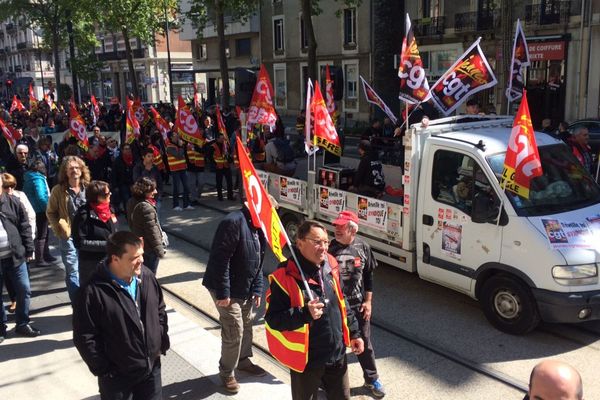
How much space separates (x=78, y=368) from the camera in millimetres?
5742

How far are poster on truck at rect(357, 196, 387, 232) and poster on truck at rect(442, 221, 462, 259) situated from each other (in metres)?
0.98

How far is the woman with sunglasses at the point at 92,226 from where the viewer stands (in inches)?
233

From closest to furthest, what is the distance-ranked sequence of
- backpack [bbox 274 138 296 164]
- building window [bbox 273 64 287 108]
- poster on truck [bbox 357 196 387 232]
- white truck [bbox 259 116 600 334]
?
white truck [bbox 259 116 600 334]
poster on truck [bbox 357 196 387 232]
backpack [bbox 274 138 296 164]
building window [bbox 273 64 287 108]

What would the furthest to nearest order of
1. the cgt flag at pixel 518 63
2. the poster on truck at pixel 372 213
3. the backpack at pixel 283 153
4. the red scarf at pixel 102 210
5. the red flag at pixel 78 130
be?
the red flag at pixel 78 130
the backpack at pixel 283 153
the cgt flag at pixel 518 63
the poster on truck at pixel 372 213
the red scarf at pixel 102 210

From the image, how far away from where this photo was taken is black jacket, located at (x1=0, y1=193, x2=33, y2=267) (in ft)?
20.3

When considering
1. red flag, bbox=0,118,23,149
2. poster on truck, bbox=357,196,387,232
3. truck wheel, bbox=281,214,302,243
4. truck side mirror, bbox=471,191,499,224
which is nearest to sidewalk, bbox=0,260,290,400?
poster on truck, bbox=357,196,387,232

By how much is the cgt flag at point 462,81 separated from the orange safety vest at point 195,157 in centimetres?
630

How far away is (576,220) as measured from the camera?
240 inches

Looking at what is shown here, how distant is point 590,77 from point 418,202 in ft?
69.6

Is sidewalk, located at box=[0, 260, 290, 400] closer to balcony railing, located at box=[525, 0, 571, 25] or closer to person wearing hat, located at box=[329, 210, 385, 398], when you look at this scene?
person wearing hat, located at box=[329, 210, 385, 398]

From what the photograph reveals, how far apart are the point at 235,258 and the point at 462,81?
5205 millimetres

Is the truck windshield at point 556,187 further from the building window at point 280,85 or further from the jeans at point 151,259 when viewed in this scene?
the building window at point 280,85

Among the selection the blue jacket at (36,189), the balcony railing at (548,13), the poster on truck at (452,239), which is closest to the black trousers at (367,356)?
the poster on truck at (452,239)

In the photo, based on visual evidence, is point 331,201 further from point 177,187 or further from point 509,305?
point 177,187
